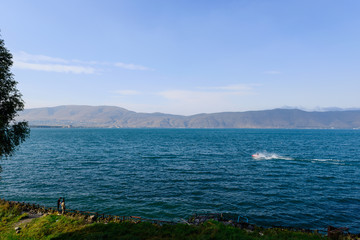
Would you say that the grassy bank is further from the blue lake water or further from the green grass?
the blue lake water

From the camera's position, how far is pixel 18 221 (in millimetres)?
21906

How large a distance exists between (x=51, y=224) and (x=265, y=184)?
129 feet

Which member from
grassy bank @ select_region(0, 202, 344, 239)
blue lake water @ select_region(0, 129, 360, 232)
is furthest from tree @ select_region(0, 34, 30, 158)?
blue lake water @ select_region(0, 129, 360, 232)

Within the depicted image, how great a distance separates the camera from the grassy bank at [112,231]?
17953mm

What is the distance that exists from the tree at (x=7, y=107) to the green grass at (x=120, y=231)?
8.96 metres

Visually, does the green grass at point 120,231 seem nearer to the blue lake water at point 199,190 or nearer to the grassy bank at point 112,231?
the grassy bank at point 112,231

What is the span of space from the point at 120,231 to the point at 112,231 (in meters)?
0.71

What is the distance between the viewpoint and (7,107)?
2309cm

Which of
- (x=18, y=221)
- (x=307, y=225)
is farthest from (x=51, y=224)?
(x=307, y=225)

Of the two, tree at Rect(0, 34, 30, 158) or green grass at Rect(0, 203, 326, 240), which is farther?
tree at Rect(0, 34, 30, 158)

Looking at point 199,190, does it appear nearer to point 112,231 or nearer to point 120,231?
point 120,231

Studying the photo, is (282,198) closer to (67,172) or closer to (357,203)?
(357,203)

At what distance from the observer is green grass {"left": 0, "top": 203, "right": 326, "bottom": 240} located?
17891 mm

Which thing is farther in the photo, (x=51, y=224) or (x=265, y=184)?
(x=265, y=184)
